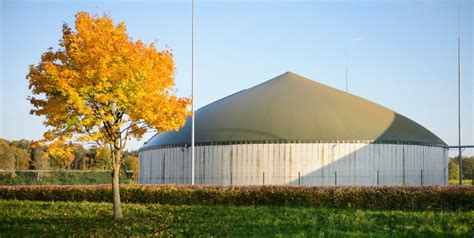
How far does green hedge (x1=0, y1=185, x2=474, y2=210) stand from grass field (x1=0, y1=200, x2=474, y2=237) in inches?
65.3

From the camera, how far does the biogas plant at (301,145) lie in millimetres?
36562

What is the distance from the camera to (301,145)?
36.6 metres

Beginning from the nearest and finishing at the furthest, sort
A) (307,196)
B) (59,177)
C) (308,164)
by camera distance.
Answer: (307,196)
(308,164)
(59,177)

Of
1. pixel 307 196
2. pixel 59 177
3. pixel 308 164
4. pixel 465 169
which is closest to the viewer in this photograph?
pixel 307 196

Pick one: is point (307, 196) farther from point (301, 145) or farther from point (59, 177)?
point (59, 177)

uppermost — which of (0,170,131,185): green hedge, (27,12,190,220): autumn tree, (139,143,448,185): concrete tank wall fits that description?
(27,12,190,220): autumn tree

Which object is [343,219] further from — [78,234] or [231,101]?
[231,101]

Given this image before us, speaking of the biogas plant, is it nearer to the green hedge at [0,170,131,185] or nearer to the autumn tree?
the autumn tree

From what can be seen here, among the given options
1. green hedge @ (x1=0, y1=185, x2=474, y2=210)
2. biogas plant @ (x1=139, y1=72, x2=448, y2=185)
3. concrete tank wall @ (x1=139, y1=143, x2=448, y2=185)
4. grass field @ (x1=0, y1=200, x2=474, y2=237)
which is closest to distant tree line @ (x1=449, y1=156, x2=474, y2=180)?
biogas plant @ (x1=139, y1=72, x2=448, y2=185)

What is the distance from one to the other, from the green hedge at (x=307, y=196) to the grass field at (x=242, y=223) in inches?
65.3

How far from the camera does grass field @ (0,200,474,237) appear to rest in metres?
18.0

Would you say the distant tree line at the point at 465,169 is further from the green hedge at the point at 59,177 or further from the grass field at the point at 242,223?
the grass field at the point at 242,223

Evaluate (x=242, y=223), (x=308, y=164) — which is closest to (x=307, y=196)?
(x=242, y=223)

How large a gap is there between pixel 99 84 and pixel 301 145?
19.1 m
